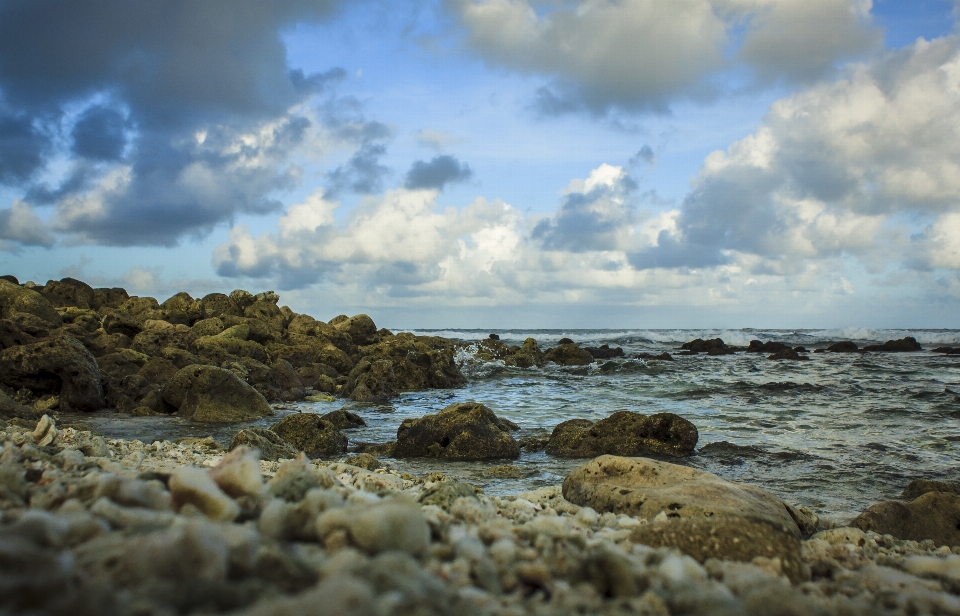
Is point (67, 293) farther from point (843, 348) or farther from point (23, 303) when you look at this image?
point (843, 348)

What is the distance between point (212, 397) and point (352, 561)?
36.9 feet

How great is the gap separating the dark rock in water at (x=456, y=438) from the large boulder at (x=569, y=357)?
1970 centimetres

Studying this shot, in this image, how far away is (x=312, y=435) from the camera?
9.21 m

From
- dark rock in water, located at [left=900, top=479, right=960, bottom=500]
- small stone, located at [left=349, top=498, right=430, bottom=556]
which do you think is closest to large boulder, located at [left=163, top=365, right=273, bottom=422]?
dark rock in water, located at [left=900, top=479, right=960, bottom=500]

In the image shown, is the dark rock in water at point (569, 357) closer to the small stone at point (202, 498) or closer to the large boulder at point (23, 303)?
the large boulder at point (23, 303)

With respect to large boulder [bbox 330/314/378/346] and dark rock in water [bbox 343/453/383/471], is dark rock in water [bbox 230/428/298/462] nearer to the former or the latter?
dark rock in water [bbox 343/453/383/471]

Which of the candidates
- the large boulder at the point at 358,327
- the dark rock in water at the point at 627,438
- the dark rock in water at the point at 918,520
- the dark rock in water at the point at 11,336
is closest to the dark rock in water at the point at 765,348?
the large boulder at the point at 358,327

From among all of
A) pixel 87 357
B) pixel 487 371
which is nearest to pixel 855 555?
pixel 87 357

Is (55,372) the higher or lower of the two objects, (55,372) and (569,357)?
the higher

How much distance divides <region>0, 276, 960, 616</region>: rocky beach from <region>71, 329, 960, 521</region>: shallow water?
4.6 inches

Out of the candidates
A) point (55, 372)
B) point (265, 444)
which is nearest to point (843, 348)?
point (265, 444)

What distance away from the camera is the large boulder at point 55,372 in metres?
11.7

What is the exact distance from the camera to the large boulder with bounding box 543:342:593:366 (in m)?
29.0

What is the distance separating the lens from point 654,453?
9117 millimetres
